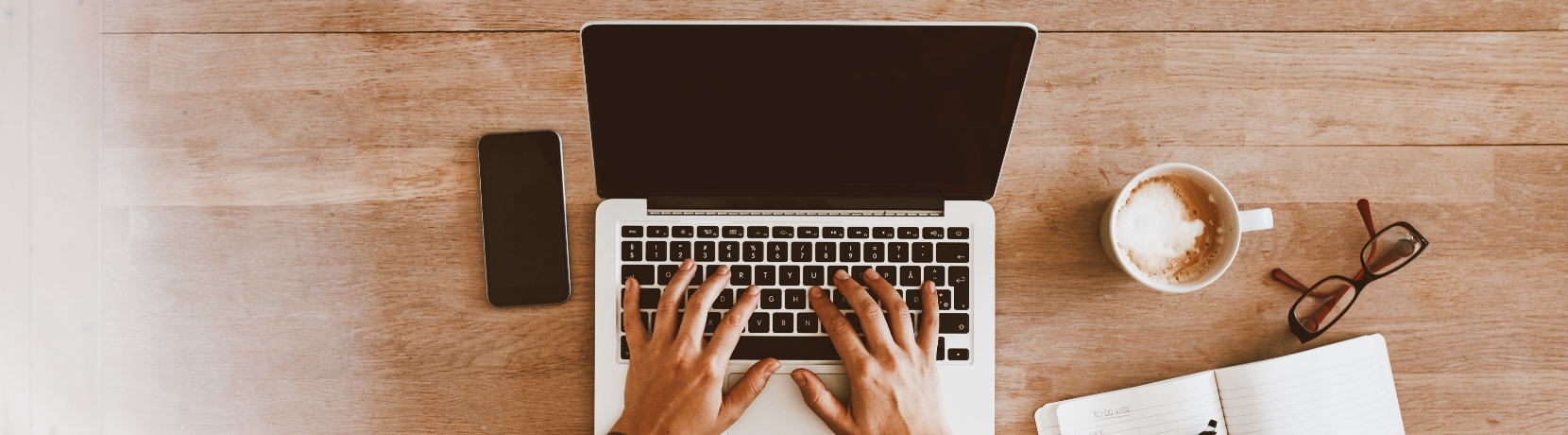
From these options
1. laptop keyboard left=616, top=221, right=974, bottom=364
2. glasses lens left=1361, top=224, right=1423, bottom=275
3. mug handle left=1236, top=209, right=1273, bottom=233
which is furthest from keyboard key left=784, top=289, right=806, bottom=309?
glasses lens left=1361, top=224, right=1423, bottom=275

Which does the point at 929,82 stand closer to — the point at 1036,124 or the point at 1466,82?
the point at 1036,124

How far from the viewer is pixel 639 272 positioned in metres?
0.82

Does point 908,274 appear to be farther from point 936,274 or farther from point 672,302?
point 672,302

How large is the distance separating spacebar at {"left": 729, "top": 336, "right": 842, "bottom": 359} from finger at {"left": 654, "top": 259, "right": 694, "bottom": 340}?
7 cm

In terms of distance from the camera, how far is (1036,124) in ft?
2.78

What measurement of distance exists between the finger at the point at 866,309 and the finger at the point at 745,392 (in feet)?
0.32

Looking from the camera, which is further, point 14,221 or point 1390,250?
point 1390,250

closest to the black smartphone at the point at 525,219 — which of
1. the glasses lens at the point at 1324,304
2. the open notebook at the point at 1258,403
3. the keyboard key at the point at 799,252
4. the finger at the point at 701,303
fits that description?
the finger at the point at 701,303

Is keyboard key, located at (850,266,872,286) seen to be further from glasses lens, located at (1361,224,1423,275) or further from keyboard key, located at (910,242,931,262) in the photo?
glasses lens, located at (1361,224,1423,275)

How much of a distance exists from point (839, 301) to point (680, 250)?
0.57 ft

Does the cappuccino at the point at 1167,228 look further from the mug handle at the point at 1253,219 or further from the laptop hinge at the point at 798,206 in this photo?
the laptop hinge at the point at 798,206

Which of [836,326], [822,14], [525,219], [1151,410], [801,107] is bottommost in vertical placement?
[1151,410]

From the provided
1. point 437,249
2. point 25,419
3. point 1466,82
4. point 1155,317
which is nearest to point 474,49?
point 437,249

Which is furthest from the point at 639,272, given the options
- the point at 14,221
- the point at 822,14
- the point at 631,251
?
the point at 14,221
